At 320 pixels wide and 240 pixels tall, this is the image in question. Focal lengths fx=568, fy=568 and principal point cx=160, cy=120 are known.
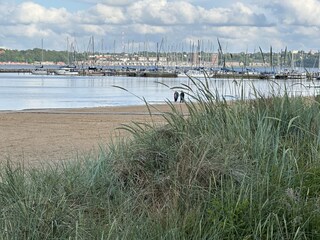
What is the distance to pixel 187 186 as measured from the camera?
4719 mm

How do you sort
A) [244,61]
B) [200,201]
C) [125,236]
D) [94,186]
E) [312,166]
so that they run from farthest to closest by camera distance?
1. [244,61]
2. [312,166]
3. [94,186]
4. [200,201]
5. [125,236]

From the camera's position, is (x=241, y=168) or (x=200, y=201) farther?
(x=241, y=168)

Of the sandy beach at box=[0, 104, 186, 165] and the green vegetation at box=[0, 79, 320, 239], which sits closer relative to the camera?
A: the green vegetation at box=[0, 79, 320, 239]

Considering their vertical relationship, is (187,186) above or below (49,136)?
above

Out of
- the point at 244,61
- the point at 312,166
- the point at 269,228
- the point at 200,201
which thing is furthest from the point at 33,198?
the point at 244,61

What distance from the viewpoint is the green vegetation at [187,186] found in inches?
163

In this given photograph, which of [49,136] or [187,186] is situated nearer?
[187,186]

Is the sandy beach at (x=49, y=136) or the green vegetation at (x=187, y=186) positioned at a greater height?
the green vegetation at (x=187, y=186)

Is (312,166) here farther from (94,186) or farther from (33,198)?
(33,198)

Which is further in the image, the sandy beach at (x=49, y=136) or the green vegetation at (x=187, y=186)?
the sandy beach at (x=49, y=136)

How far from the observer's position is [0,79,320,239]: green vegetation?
13.6 feet

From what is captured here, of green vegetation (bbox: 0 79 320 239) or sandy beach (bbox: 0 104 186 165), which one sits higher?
green vegetation (bbox: 0 79 320 239)

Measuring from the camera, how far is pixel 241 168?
5.04m

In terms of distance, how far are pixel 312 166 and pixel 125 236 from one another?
2.25 m
